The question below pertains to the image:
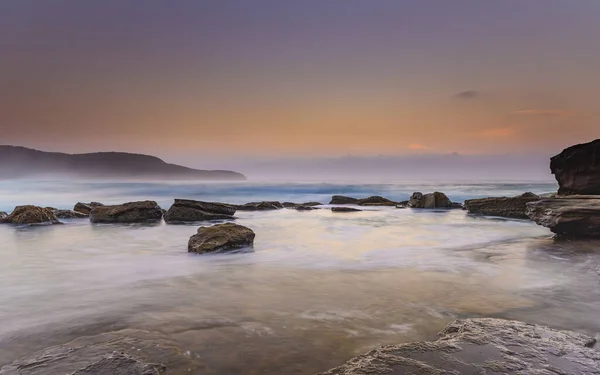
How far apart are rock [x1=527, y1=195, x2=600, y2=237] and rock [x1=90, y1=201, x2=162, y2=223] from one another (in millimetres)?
13813

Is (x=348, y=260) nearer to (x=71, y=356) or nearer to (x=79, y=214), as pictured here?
(x=71, y=356)

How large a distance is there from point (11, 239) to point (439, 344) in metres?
11.9

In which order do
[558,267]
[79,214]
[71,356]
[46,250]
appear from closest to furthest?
1. [71,356]
2. [558,267]
3. [46,250]
4. [79,214]

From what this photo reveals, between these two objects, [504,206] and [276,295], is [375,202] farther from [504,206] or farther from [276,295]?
[276,295]

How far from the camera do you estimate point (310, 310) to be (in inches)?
169

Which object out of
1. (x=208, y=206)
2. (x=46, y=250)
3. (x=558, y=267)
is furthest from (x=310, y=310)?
(x=208, y=206)

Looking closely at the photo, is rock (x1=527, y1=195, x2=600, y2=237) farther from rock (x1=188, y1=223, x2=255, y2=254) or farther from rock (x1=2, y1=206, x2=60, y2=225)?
rock (x1=2, y1=206, x2=60, y2=225)

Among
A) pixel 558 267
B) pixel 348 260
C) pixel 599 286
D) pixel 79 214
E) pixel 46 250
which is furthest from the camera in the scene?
pixel 79 214

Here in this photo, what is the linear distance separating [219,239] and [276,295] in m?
3.75

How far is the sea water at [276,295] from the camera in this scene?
3301 mm

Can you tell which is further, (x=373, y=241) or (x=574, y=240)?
(x=373, y=241)

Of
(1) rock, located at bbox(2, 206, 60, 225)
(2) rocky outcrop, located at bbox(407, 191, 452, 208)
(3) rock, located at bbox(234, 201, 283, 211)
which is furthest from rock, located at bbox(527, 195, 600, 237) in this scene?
(1) rock, located at bbox(2, 206, 60, 225)

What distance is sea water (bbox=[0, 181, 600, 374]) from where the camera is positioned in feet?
10.8

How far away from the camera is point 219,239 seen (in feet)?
27.5
